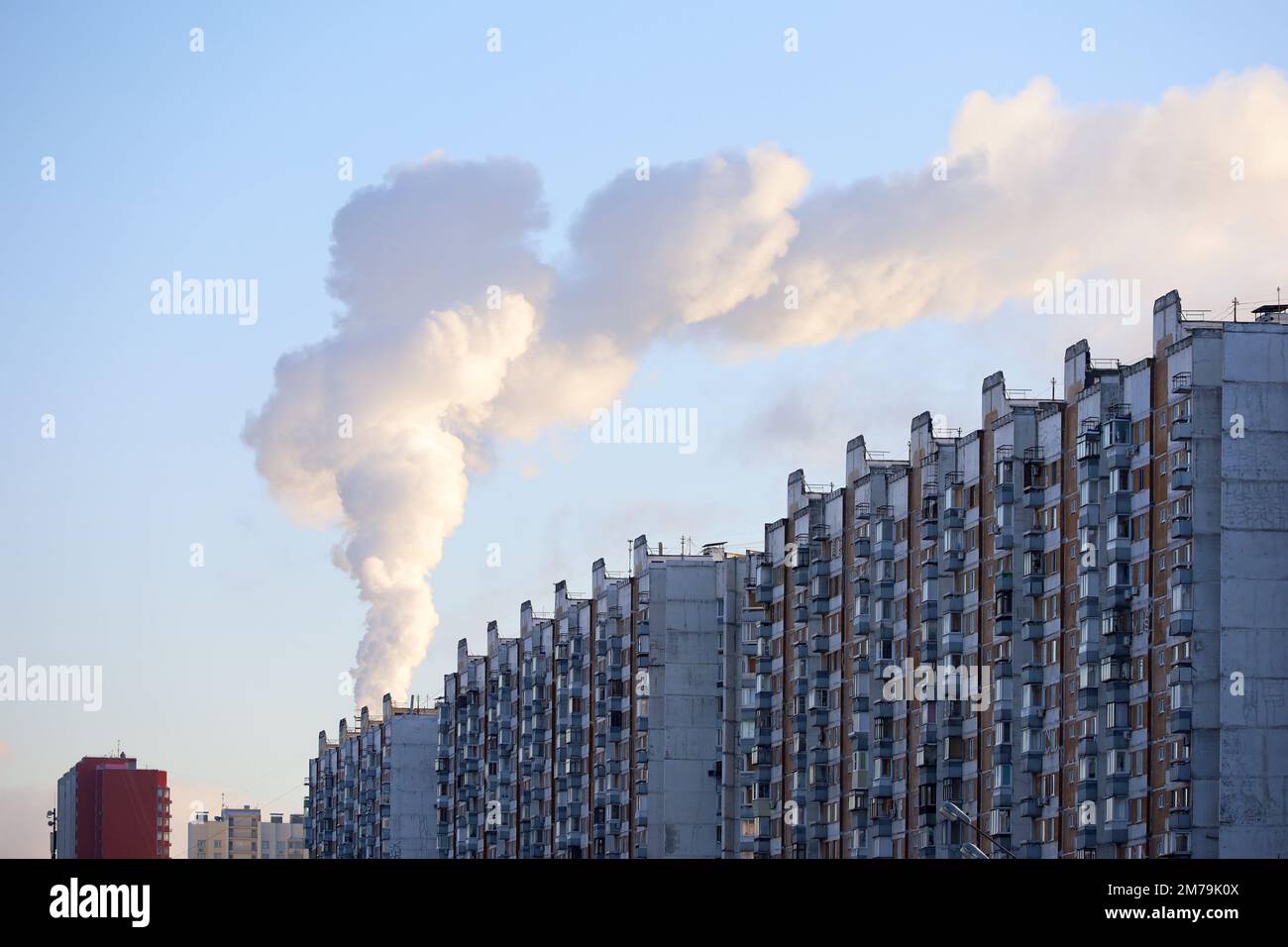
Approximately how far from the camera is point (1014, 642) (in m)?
127

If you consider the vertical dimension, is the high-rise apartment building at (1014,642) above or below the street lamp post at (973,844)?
above

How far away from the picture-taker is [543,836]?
198 m

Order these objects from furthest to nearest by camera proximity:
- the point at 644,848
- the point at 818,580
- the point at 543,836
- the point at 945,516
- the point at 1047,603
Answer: the point at 543,836, the point at 644,848, the point at 818,580, the point at 945,516, the point at 1047,603

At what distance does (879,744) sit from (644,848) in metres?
38.5

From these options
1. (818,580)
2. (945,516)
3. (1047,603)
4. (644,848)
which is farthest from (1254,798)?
(644,848)

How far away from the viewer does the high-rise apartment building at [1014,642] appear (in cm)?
11138

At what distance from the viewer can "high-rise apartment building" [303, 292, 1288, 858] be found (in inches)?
4385

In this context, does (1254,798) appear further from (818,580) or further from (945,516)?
(818,580)

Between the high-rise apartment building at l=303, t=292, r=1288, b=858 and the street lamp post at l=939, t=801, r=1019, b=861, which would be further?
the street lamp post at l=939, t=801, r=1019, b=861

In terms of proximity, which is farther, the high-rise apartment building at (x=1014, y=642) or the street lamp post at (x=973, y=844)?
the street lamp post at (x=973, y=844)

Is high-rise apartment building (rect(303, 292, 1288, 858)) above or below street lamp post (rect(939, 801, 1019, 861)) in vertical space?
above

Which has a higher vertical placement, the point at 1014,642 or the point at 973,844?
the point at 1014,642
